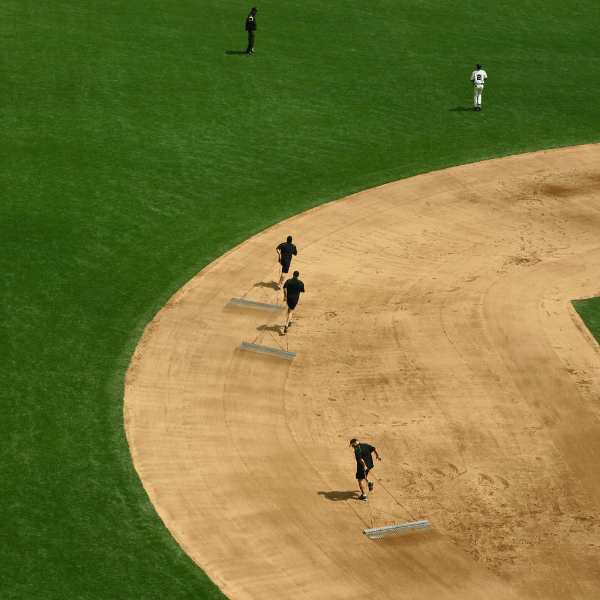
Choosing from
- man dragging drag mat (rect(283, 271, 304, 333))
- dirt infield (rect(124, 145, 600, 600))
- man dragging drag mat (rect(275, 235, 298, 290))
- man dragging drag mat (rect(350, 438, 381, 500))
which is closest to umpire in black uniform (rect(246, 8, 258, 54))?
dirt infield (rect(124, 145, 600, 600))

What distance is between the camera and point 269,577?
50.5 ft

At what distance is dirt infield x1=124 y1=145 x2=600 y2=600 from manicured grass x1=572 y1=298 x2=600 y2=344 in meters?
0.33

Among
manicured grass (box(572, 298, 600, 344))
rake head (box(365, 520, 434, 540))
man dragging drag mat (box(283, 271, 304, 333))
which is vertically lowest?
rake head (box(365, 520, 434, 540))

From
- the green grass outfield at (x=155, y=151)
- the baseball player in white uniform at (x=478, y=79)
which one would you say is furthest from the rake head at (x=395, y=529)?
the baseball player in white uniform at (x=478, y=79)

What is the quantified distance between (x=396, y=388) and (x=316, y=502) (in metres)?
4.55

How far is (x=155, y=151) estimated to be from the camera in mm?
31594

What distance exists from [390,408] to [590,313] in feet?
25.6

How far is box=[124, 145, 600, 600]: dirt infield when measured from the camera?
52.3 feet

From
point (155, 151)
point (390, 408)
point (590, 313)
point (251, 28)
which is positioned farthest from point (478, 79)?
point (390, 408)

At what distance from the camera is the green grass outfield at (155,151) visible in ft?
55.0

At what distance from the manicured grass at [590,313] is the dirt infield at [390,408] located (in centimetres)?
33

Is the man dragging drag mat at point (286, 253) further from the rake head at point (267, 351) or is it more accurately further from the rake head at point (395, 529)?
the rake head at point (395, 529)

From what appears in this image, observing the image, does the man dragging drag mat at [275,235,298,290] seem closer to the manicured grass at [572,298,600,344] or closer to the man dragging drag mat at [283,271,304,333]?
the man dragging drag mat at [283,271,304,333]

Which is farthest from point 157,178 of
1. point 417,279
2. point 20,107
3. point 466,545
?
point 466,545
